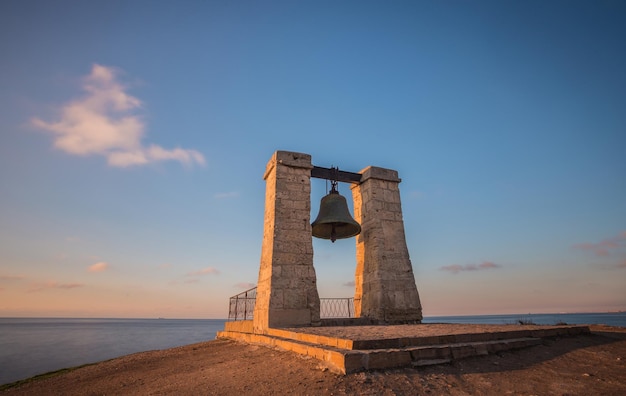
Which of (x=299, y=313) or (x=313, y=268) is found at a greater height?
(x=313, y=268)

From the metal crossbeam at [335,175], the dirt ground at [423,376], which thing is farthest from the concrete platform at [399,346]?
the metal crossbeam at [335,175]

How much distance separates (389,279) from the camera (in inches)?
353

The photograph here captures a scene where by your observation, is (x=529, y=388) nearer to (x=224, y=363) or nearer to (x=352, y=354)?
(x=352, y=354)

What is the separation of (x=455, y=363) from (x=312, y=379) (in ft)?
6.86

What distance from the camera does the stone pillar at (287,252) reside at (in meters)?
7.79

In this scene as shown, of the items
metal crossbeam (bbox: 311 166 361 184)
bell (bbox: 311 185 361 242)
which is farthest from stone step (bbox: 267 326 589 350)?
metal crossbeam (bbox: 311 166 361 184)

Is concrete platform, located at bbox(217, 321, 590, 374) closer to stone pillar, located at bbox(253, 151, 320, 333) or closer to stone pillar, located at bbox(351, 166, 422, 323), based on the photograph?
stone pillar, located at bbox(253, 151, 320, 333)

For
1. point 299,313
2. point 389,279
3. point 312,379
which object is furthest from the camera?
point 389,279

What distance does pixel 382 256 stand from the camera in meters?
9.13

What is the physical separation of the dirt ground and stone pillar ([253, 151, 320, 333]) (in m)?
1.35

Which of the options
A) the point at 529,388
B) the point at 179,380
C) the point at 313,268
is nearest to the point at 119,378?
the point at 179,380

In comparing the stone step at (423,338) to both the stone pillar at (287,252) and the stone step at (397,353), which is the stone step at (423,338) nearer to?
the stone step at (397,353)

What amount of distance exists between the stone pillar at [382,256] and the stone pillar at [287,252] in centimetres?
189

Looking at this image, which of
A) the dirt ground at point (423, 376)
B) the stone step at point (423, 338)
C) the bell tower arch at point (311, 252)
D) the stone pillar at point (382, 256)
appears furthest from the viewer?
the stone pillar at point (382, 256)
